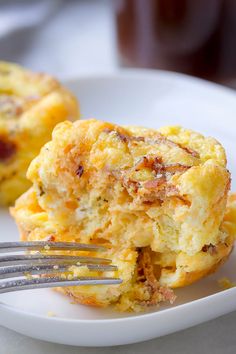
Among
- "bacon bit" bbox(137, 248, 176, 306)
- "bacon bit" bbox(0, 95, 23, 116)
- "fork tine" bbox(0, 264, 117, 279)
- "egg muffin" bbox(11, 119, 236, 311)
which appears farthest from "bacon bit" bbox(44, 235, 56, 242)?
"bacon bit" bbox(0, 95, 23, 116)

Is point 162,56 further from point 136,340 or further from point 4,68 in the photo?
point 136,340

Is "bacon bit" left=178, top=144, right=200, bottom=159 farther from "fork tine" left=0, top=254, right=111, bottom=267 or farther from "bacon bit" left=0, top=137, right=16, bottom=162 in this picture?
"bacon bit" left=0, top=137, right=16, bottom=162

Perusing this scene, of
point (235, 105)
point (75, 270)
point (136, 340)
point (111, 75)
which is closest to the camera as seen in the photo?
point (136, 340)

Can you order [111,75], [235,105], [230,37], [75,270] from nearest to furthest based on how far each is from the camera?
[75,270], [235,105], [111,75], [230,37]

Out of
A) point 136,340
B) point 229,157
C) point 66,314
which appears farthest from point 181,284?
point 229,157

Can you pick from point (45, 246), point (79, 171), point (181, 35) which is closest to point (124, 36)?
point (181, 35)

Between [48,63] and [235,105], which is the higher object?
[235,105]
